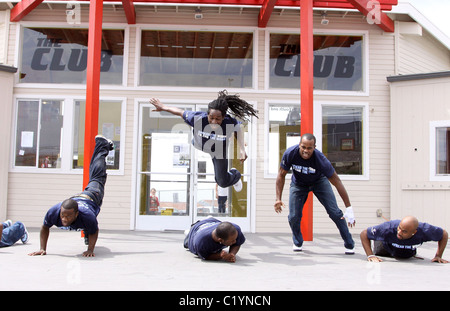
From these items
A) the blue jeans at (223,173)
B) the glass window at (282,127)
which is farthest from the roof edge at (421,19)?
the blue jeans at (223,173)

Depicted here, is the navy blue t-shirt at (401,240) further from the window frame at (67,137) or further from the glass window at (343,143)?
the window frame at (67,137)

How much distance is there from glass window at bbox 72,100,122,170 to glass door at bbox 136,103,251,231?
485mm

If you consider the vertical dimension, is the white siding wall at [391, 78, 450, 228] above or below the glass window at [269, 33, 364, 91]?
below

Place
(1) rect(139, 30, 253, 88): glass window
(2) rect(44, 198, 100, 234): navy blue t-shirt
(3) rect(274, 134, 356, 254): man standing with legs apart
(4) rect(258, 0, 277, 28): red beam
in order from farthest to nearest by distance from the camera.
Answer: (1) rect(139, 30, 253, 88): glass window → (4) rect(258, 0, 277, 28): red beam → (3) rect(274, 134, 356, 254): man standing with legs apart → (2) rect(44, 198, 100, 234): navy blue t-shirt

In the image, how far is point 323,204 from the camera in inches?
238

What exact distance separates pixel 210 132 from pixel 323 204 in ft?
6.11

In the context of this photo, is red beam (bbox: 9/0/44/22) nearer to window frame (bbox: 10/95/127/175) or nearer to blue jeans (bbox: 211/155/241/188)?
window frame (bbox: 10/95/127/175)

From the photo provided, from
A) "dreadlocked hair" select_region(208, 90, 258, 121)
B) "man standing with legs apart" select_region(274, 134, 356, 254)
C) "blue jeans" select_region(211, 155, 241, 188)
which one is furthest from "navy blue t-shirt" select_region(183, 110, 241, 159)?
"man standing with legs apart" select_region(274, 134, 356, 254)

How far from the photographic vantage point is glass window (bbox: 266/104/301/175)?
370 inches

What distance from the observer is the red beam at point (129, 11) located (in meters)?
8.57

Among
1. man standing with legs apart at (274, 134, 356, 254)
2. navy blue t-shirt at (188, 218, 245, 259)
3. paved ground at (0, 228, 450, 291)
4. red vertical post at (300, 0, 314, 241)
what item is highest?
red vertical post at (300, 0, 314, 241)

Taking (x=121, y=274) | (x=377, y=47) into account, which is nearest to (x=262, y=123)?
(x=377, y=47)

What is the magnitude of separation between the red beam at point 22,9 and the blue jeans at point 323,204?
655 cm
